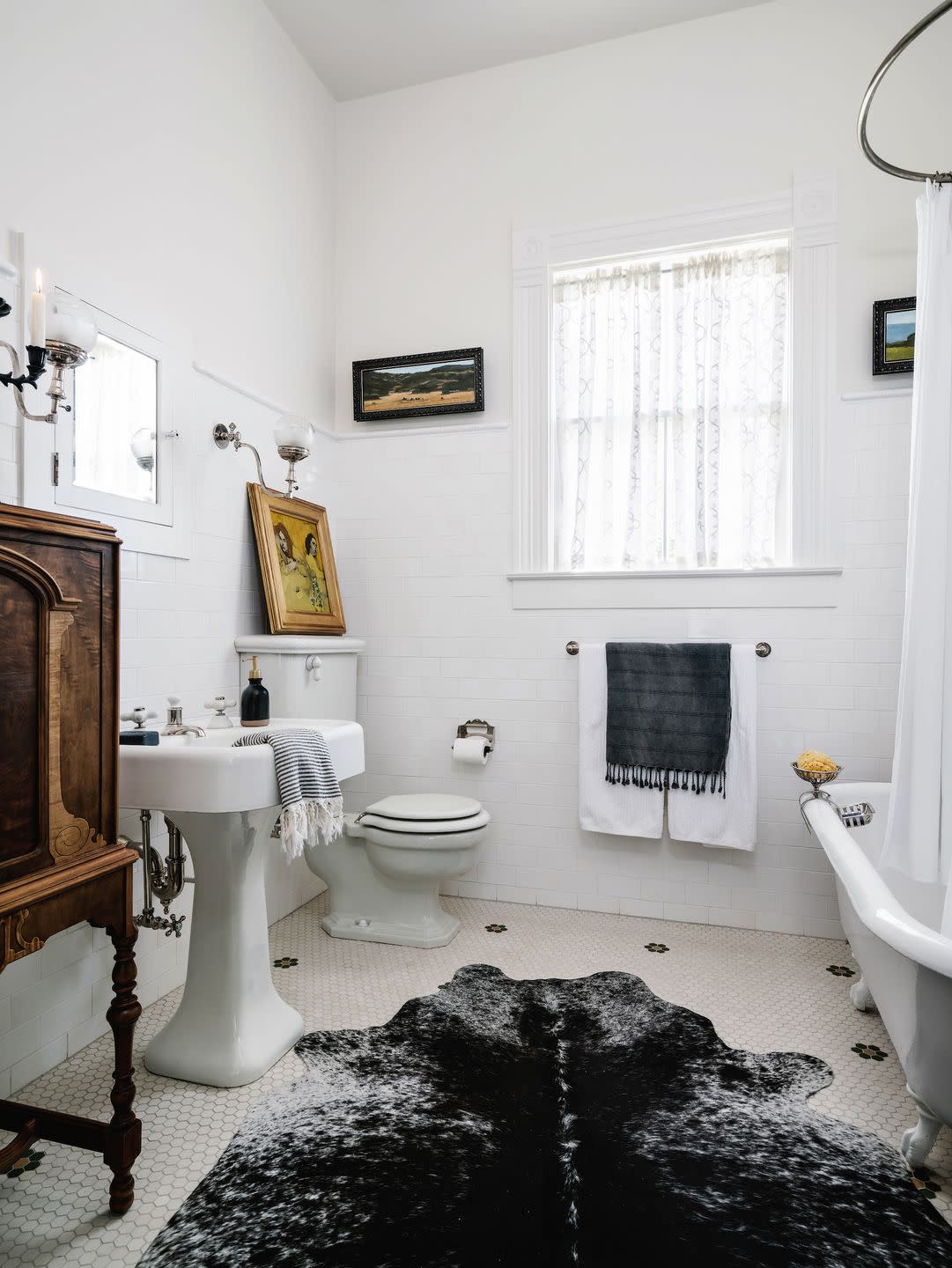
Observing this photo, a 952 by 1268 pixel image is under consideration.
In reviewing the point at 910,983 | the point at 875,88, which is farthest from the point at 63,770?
the point at 875,88

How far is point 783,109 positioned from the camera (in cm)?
275

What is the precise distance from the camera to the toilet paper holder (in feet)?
9.98

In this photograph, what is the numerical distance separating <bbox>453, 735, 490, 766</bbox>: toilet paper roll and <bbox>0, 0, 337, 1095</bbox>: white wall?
767mm

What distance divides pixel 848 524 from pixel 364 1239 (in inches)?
97.1

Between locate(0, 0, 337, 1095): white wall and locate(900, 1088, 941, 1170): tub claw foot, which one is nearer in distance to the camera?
locate(900, 1088, 941, 1170): tub claw foot

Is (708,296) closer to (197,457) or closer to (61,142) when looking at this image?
(197,457)

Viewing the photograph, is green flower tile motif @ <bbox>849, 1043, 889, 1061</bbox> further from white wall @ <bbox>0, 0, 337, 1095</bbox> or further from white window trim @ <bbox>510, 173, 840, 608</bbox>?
white wall @ <bbox>0, 0, 337, 1095</bbox>

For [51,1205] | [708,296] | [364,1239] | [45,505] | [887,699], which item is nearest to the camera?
[364,1239]

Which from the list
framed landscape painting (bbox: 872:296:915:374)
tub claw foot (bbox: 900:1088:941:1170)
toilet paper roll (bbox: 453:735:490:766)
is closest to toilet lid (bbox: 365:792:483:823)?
toilet paper roll (bbox: 453:735:490:766)

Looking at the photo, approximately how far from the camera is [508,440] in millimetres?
3057

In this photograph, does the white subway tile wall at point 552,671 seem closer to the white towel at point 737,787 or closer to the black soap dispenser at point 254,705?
the white towel at point 737,787

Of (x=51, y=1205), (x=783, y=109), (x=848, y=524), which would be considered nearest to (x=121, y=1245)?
(x=51, y=1205)

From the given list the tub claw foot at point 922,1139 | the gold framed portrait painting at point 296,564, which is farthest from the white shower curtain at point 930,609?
the gold framed portrait painting at point 296,564

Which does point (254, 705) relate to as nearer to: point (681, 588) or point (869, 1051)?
point (681, 588)
